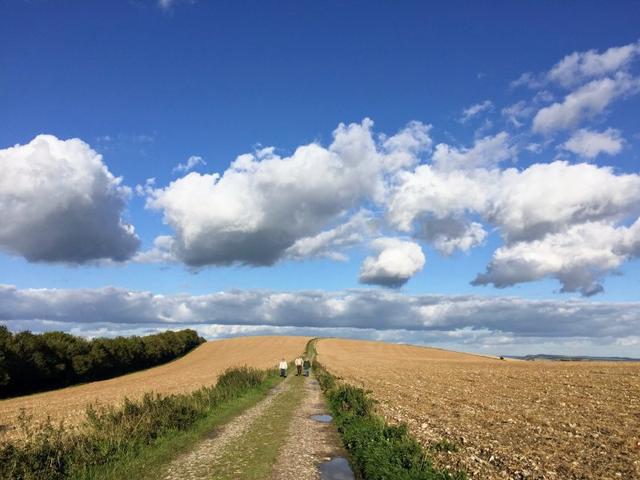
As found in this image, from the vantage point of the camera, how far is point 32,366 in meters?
70.9

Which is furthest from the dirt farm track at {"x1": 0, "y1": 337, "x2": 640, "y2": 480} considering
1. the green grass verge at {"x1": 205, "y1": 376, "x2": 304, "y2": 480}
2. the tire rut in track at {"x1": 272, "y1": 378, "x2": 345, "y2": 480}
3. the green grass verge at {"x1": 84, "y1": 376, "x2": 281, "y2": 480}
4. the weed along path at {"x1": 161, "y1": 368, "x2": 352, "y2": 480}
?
the green grass verge at {"x1": 84, "y1": 376, "x2": 281, "y2": 480}

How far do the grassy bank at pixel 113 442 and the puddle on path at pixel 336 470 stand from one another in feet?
19.7

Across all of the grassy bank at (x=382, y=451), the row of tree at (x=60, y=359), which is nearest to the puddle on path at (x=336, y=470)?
the grassy bank at (x=382, y=451)

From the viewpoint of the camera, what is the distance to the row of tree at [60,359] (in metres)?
66.8

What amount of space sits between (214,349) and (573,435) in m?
142

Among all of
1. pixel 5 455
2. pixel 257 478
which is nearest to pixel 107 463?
pixel 5 455

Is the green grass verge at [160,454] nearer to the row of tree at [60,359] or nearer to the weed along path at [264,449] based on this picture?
the weed along path at [264,449]

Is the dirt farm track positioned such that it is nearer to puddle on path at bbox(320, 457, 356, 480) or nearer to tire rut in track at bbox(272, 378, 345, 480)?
puddle on path at bbox(320, 457, 356, 480)

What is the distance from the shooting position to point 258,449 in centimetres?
1961

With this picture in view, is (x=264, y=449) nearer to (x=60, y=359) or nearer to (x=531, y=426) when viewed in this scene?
(x=531, y=426)

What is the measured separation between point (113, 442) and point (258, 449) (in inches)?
225

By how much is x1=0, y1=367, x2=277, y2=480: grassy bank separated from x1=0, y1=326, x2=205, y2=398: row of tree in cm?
5019

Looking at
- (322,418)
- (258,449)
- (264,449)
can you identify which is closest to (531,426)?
(322,418)

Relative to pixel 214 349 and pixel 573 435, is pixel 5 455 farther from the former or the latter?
pixel 214 349
